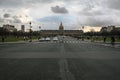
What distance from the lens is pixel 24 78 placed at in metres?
11.1

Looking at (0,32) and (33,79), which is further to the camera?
(0,32)

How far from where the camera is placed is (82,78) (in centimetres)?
1113

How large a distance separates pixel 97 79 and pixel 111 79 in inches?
21.9

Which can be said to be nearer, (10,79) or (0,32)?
(10,79)

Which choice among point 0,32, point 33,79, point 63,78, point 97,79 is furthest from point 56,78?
point 0,32

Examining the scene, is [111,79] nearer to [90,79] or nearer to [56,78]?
[90,79]

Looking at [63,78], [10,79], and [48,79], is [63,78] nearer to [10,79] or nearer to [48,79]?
[48,79]

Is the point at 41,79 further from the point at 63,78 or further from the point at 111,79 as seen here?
the point at 111,79

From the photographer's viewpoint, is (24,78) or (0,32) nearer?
(24,78)

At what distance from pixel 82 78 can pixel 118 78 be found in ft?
4.83

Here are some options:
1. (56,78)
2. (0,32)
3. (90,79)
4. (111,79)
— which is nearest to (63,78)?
(56,78)

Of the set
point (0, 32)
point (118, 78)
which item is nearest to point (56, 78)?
point (118, 78)

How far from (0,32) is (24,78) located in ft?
393

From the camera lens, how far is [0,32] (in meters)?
128
